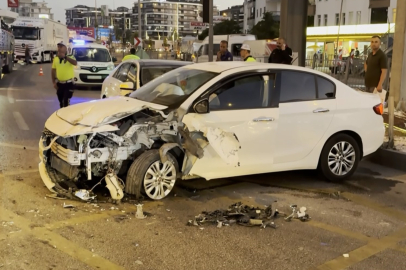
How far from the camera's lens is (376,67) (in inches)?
391

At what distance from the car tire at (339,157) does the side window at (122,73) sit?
18.4 feet

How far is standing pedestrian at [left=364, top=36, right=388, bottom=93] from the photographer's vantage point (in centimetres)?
972

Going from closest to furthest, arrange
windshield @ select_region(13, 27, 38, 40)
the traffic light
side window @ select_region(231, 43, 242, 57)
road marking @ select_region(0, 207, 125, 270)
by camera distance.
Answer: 1. road marking @ select_region(0, 207, 125, 270)
2. the traffic light
3. side window @ select_region(231, 43, 242, 57)
4. windshield @ select_region(13, 27, 38, 40)

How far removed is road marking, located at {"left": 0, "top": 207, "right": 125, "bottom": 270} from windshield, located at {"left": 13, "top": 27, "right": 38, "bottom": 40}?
119ft

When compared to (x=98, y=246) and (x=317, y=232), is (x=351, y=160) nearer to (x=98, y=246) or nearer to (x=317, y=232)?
(x=317, y=232)

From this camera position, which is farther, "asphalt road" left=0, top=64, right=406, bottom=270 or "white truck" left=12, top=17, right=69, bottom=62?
"white truck" left=12, top=17, right=69, bottom=62

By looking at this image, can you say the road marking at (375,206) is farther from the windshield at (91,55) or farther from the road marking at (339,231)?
the windshield at (91,55)

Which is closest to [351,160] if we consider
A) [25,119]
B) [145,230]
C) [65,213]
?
[145,230]

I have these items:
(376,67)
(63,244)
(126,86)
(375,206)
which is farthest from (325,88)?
(63,244)

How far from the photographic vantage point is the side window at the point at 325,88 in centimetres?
690

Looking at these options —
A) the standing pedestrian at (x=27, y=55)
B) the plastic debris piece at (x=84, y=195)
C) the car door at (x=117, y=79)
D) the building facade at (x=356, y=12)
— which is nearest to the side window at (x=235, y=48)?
the building facade at (x=356, y=12)

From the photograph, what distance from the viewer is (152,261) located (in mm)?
4316

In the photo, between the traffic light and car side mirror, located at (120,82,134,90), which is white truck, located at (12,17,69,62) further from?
car side mirror, located at (120,82,134,90)

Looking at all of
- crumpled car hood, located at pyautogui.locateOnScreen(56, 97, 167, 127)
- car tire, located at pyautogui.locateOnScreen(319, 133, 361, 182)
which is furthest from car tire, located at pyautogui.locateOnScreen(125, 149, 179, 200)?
car tire, located at pyautogui.locateOnScreen(319, 133, 361, 182)
